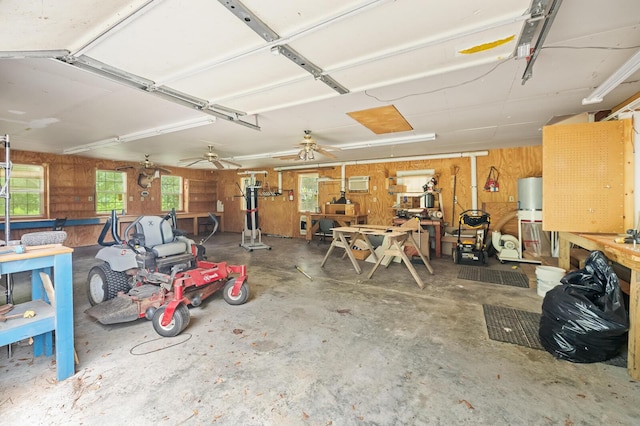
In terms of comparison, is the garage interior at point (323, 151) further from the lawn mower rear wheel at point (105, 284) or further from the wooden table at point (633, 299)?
the lawn mower rear wheel at point (105, 284)

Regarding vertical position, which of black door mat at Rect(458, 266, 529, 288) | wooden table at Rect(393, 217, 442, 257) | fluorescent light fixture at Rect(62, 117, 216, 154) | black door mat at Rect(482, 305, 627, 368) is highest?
fluorescent light fixture at Rect(62, 117, 216, 154)

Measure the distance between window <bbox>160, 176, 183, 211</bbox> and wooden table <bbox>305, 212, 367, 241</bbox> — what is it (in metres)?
4.64

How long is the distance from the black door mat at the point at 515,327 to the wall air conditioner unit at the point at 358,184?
489cm

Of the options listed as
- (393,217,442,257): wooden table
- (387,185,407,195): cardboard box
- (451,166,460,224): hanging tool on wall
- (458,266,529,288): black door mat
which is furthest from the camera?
(387,185,407,195): cardboard box

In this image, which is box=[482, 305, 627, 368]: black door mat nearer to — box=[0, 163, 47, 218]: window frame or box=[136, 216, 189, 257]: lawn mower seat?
box=[136, 216, 189, 257]: lawn mower seat

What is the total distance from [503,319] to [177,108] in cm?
426

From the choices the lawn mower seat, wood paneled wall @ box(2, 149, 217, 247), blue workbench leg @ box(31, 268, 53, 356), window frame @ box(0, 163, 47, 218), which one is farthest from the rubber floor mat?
window frame @ box(0, 163, 47, 218)

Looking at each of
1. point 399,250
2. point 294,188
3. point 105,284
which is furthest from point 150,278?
point 294,188

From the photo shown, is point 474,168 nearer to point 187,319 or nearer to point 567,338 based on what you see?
point 567,338

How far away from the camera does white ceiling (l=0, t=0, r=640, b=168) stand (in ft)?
4.71

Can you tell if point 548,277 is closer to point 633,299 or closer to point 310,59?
point 633,299

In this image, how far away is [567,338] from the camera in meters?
2.03

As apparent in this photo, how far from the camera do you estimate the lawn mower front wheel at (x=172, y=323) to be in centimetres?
246

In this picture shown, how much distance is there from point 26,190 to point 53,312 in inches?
267
